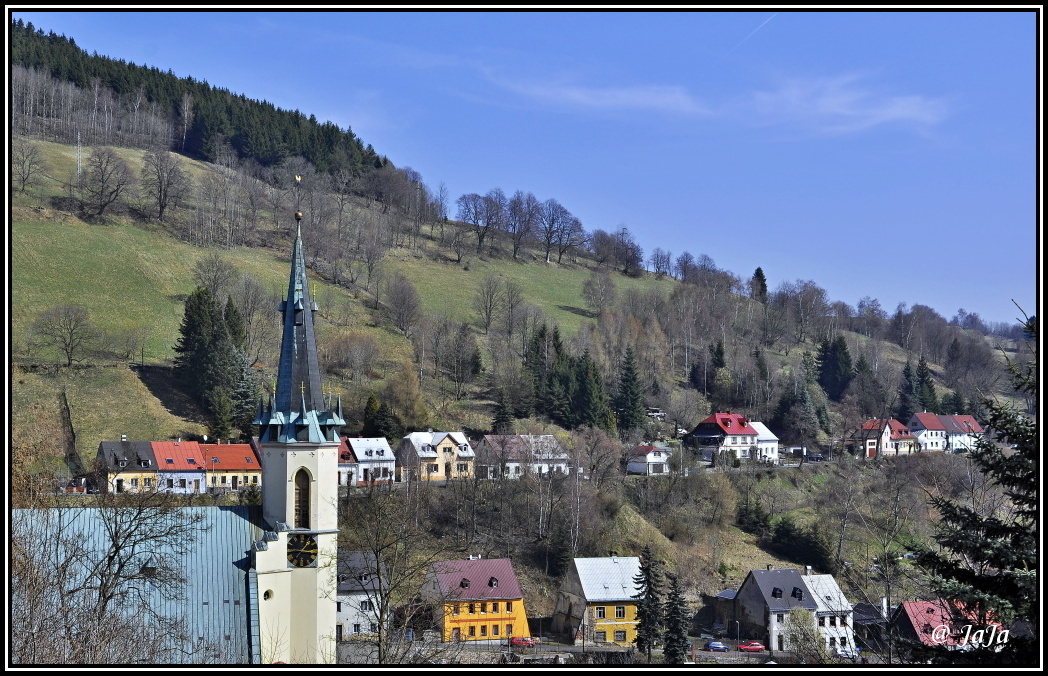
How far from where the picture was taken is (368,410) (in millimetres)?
76438

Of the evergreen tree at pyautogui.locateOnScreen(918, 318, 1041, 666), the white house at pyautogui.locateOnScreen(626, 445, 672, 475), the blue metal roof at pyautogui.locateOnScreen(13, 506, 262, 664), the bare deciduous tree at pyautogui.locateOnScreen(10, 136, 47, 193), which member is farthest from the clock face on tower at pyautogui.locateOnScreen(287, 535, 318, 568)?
the bare deciduous tree at pyautogui.locateOnScreen(10, 136, 47, 193)

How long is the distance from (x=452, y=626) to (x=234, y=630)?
63.9 feet

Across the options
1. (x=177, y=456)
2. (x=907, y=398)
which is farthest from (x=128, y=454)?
(x=907, y=398)

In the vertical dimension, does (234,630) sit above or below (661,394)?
below

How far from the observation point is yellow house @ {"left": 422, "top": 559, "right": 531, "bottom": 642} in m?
48.6

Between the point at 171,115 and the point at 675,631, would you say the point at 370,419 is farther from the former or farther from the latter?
the point at 171,115

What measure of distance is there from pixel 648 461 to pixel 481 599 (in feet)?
105

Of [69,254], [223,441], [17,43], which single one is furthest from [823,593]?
[17,43]

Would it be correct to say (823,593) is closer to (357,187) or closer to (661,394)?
(661,394)

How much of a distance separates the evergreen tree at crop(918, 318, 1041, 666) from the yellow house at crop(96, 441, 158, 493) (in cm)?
5095

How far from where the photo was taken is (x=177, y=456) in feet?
209

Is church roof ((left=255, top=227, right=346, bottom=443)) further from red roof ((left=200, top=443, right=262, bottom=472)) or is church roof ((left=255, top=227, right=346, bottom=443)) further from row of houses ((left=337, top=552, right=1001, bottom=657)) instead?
red roof ((left=200, top=443, right=262, bottom=472))

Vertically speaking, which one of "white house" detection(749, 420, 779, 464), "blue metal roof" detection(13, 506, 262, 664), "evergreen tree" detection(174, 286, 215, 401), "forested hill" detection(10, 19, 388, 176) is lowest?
"blue metal roof" detection(13, 506, 262, 664)

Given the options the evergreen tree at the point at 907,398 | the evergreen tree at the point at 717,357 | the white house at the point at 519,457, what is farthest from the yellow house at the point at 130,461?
the evergreen tree at the point at 907,398
